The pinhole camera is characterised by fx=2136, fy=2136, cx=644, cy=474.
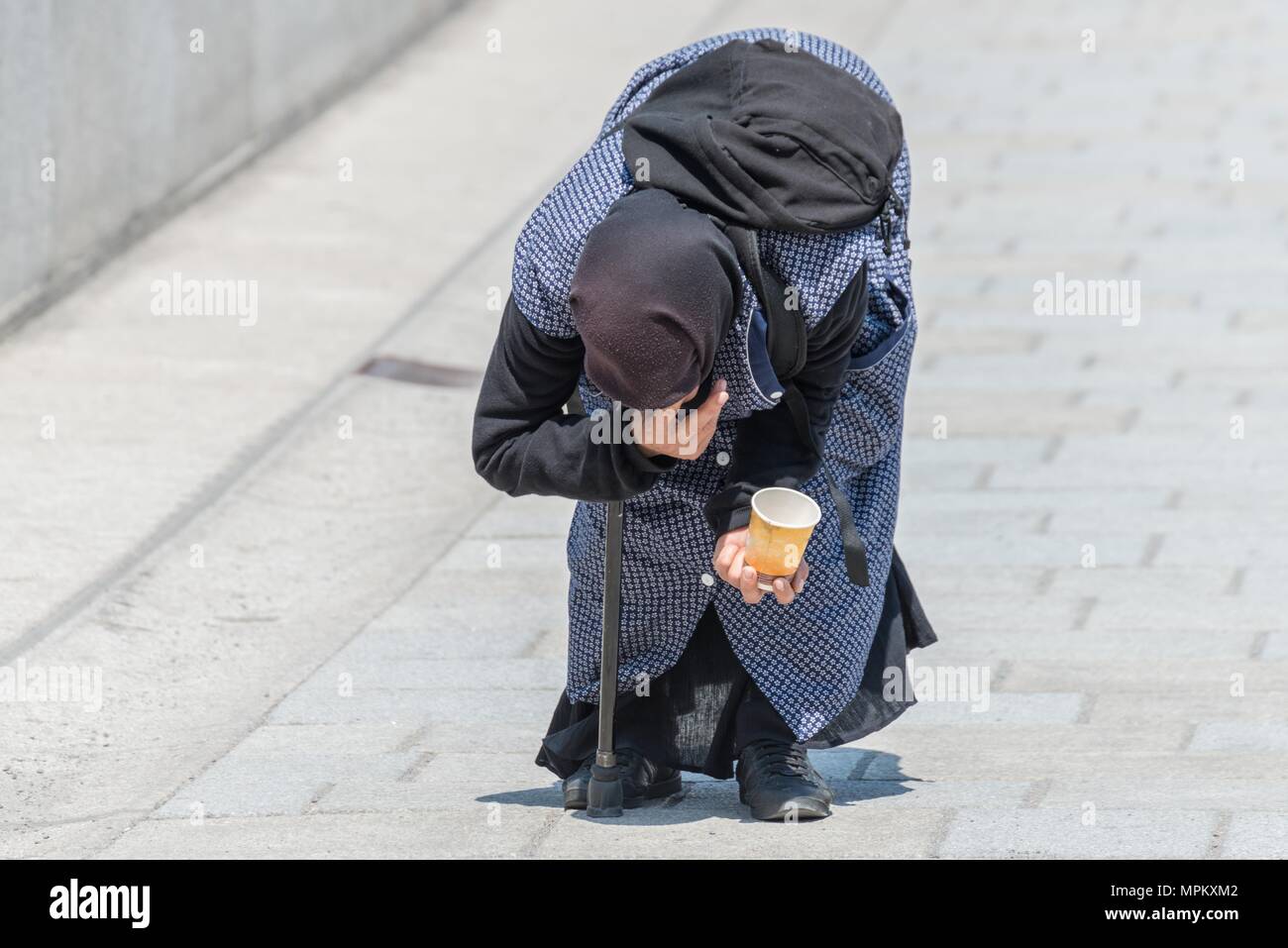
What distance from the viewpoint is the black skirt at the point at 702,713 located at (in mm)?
4086

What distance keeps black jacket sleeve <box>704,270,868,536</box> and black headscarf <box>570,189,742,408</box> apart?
31 cm

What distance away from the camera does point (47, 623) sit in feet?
17.3

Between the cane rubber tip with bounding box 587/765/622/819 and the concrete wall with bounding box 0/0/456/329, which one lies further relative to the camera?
the concrete wall with bounding box 0/0/456/329

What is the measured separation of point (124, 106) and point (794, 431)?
5292 millimetres

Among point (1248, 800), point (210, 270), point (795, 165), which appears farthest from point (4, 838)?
point (210, 270)

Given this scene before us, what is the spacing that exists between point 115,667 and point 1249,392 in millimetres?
4089

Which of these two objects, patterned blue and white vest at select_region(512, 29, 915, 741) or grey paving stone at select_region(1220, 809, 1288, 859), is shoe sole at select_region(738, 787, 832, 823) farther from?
grey paving stone at select_region(1220, 809, 1288, 859)

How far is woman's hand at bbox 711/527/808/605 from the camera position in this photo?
364 centimetres

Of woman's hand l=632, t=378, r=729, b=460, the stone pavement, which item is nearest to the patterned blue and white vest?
woman's hand l=632, t=378, r=729, b=460

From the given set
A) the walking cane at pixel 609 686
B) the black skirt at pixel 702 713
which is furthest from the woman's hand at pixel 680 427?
the black skirt at pixel 702 713

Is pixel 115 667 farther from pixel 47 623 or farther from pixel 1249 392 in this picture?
pixel 1249 392

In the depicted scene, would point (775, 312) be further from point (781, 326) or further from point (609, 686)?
point (609, 686)

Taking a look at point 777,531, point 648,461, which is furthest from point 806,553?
point 648,461

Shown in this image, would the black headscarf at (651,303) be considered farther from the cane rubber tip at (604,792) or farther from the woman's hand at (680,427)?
the cane rubber tip at (604,792)
